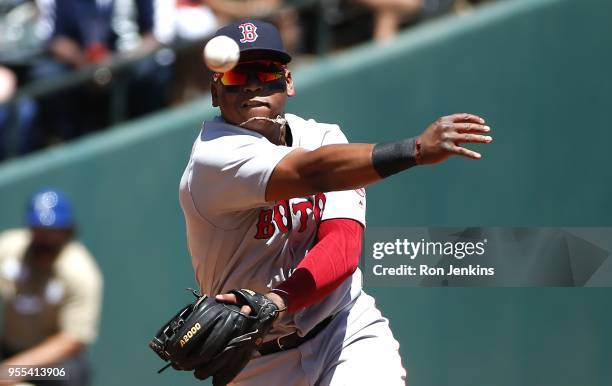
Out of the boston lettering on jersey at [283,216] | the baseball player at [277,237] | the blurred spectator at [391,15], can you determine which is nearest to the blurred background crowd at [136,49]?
the blurred spectator at [391,15]

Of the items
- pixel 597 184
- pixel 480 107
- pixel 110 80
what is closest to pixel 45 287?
pixel 110 80

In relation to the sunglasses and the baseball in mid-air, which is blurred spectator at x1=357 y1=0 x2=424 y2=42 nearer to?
the sunglasses

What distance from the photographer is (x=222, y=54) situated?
12.3 ft

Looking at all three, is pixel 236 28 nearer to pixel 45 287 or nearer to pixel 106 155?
pixel 45 287

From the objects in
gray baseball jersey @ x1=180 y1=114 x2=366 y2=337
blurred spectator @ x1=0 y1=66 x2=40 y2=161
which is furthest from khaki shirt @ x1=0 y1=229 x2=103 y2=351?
gray baseball jersey @ x1=180 y1=114 x2=366 y2=337

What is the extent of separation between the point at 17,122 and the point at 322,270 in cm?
453

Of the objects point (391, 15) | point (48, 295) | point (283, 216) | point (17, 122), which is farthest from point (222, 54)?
point (17, 122)

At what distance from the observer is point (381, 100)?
7152 millimetres

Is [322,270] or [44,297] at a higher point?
[44,297]

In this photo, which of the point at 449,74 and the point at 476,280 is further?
the point at 449,74

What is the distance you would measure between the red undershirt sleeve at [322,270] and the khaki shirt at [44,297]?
278 centimetres

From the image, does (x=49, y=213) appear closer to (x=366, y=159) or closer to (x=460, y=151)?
(x=366, y=159)

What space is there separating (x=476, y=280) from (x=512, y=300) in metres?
1.13

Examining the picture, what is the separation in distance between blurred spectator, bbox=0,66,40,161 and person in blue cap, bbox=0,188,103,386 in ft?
3.95
